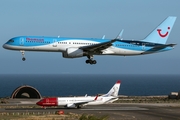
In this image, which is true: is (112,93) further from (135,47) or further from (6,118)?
(6,118)

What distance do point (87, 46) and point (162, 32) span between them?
67.3 feet

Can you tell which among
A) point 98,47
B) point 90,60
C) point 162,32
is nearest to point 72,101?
point 90,60

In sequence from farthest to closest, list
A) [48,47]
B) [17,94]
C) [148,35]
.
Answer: [17,94] → [148,35] → [48,47]

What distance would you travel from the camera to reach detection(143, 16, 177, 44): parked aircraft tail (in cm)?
8481

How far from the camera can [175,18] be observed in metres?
89.6

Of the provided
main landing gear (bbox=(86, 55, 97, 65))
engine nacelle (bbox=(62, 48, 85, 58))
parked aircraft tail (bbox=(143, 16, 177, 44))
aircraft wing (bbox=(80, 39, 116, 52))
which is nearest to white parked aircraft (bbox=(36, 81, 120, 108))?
main landing gear (bbox=(86, 55, 97, 65))

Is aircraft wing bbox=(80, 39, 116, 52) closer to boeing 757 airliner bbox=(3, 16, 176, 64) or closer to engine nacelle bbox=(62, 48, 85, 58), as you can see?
boeing 757 airliner bbox=(3, 16, 176, 64)

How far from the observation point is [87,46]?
246ft

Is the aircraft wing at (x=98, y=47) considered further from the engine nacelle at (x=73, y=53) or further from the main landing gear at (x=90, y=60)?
the main landing gear at (x=90, y=60)

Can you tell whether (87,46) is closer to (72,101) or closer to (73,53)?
(73,53)

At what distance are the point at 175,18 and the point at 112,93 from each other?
20.9m

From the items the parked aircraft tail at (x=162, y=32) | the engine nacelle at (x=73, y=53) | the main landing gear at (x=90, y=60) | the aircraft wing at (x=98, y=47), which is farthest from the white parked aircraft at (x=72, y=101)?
the parked aircraft tail at (x=162, y=32)

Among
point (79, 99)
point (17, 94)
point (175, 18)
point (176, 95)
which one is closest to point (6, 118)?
point (79, 99)

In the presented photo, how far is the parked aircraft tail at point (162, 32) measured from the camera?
84812 mm
